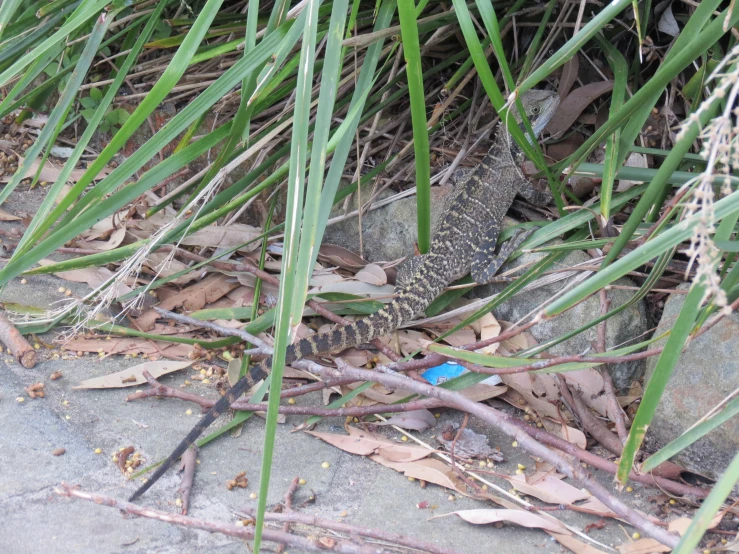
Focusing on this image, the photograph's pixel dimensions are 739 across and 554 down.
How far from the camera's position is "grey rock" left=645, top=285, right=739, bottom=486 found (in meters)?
2.77

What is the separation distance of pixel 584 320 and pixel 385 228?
4.46 feet

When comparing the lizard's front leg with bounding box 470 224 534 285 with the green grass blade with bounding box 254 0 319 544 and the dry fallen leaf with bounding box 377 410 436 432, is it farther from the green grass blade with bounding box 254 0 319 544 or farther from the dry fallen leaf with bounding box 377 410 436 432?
the green grass blade with bounding box 254 0 319 544

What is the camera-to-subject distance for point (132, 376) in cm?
323

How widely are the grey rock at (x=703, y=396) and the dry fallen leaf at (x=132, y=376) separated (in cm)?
225

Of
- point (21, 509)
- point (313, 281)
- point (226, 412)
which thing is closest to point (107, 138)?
point (313, 281)

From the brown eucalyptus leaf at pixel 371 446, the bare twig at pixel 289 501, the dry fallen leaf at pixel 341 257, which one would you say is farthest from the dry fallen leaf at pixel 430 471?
the dry fallen leaf at pixel 341 257

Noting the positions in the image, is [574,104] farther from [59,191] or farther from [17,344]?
[17,344]

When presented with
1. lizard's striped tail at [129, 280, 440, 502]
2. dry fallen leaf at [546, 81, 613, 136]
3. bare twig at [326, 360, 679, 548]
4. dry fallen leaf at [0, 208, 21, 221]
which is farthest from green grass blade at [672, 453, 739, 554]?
dry fallen leaf at [0, 208, 21, 221]

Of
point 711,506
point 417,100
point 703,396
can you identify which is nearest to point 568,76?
point 417,100

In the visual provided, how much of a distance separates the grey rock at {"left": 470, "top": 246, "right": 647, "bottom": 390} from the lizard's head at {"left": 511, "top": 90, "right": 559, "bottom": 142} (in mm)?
891

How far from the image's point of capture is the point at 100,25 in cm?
284

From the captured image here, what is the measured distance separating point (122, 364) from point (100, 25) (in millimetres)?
1581

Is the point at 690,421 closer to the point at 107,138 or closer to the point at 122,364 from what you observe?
the point at 122,364

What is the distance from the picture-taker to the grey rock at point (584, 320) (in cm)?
332
